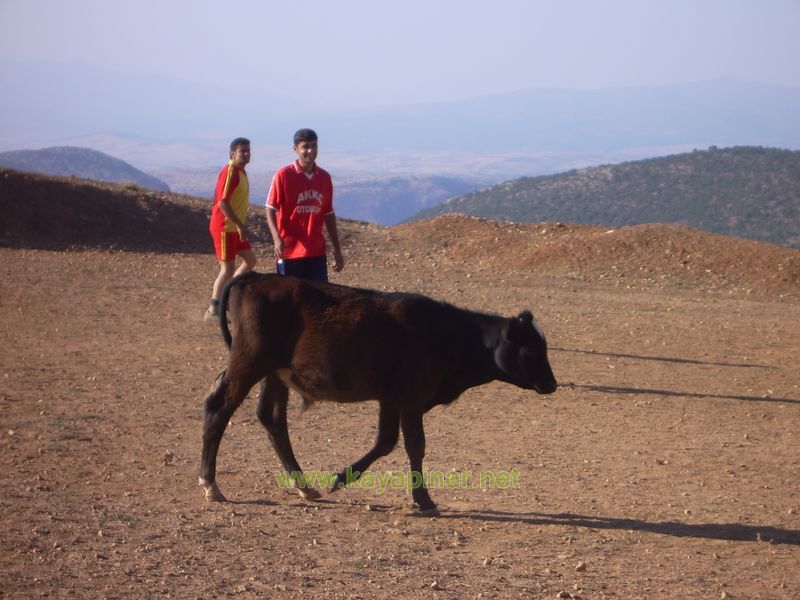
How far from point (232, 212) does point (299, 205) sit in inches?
82.3

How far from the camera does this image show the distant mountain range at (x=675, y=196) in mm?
45688

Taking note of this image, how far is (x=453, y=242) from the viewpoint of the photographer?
2448 centimetres

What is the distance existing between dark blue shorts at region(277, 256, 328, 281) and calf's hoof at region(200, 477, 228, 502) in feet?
7.84

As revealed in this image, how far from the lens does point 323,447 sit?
345 inches

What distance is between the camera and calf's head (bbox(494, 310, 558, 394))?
717cm

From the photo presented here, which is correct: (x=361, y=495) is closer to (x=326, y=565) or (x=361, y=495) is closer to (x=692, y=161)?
(x=326, y=565)

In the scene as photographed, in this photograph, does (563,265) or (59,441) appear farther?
(563,265)

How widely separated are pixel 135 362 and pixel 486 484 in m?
5.02

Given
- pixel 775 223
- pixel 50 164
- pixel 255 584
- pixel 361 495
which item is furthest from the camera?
pixel 50 164

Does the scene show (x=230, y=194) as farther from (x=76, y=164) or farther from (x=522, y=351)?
Result: (x=76, y=164)

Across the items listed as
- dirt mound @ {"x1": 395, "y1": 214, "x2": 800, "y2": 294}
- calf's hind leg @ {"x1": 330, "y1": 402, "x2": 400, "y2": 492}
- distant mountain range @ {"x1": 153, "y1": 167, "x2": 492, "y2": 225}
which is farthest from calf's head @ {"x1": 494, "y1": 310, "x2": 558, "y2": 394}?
distant mountain range @ {"x1": 153, "y1": 167, "x2": 492, "y2": 225}

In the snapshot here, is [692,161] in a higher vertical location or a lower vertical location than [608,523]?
higher

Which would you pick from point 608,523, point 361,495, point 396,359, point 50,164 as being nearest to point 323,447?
point 361,495
